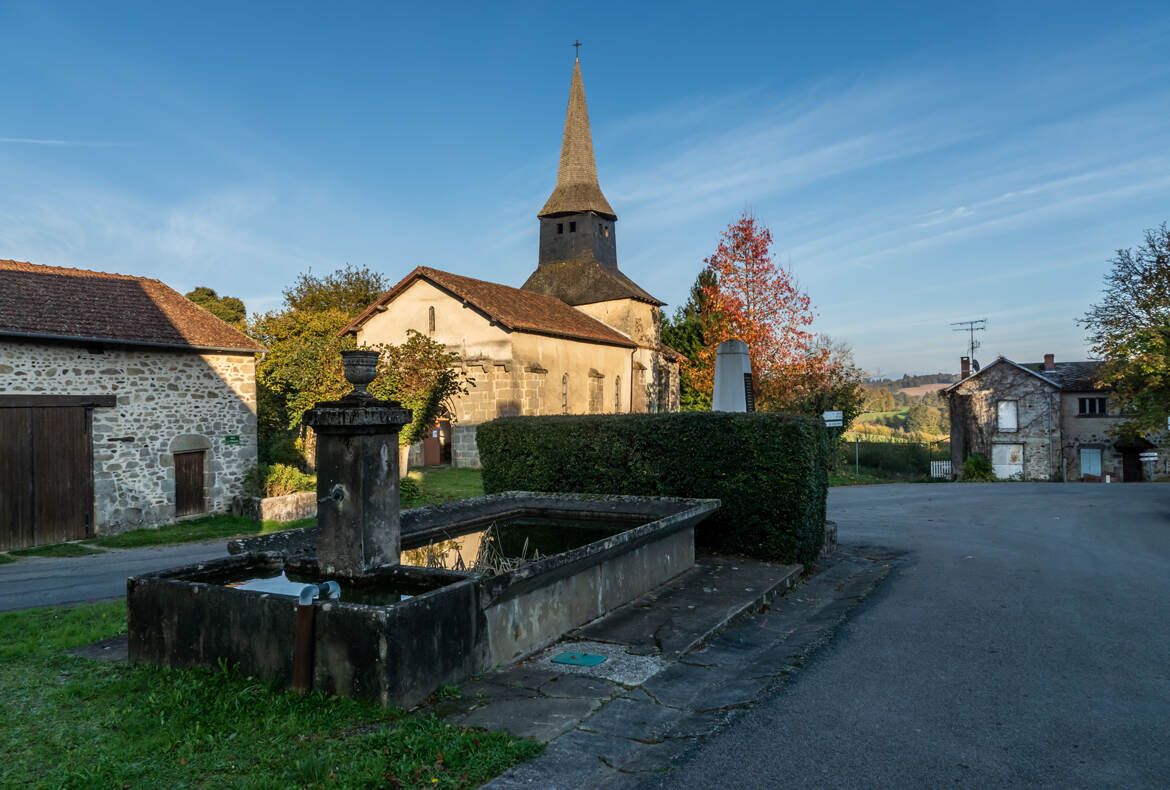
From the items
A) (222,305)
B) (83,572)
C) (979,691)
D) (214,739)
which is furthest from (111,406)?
(222,305)

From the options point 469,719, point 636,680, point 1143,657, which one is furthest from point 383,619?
point 1143,657

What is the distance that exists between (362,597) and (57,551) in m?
12.0

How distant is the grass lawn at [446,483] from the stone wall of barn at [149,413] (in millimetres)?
4440

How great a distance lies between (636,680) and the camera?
460cm

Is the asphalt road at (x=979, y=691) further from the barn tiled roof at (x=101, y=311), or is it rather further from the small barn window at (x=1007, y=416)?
the small barn window at (x=1007, y=416)

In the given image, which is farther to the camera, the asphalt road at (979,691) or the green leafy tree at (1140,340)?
the green leafy tree at (1140,340)

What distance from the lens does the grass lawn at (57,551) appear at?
42.4 feet

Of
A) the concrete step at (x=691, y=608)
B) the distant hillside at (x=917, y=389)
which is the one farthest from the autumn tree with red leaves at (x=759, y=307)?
the distant hillside at (x=917, y=389)

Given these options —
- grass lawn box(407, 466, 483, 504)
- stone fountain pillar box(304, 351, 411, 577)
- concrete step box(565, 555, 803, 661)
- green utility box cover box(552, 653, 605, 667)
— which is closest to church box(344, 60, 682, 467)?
grass lawn box(407, 466, 483, 504)

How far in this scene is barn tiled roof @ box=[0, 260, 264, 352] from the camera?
13844mm

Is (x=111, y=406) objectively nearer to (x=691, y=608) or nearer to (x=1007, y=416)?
(x=691, y=608)

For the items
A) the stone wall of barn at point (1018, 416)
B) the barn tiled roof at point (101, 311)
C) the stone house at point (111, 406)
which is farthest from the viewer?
the stone wall of barn at point (1018, 416)

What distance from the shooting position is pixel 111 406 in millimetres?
14672

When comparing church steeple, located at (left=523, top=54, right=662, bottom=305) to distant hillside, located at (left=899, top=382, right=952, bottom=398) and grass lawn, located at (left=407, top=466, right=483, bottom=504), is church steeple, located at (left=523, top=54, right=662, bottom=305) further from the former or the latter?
distant hillside, located at (left=899, top=382, right=952, bottom=398)
